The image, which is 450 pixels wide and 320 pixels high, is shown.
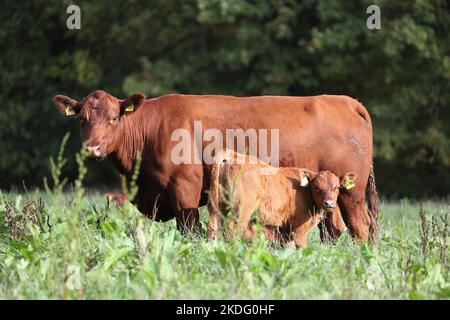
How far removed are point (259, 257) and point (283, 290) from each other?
1.47 ft

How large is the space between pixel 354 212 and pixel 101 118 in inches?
107

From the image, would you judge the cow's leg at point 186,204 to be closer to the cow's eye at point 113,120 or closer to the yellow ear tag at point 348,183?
A: the cow's eye at point 113,120

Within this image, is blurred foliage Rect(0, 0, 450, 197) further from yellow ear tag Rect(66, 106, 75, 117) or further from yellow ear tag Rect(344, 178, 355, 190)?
yellow ear tag Rect(344, 178, 355, 190)

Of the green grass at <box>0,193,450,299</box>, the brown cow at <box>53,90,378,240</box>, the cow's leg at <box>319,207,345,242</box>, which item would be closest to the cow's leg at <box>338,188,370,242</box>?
the brown cow at <box>53,90,378,240</box>

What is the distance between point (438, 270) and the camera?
6.20 m

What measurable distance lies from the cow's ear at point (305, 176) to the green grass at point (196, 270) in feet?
3.24

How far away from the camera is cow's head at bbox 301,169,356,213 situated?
7.90 metres

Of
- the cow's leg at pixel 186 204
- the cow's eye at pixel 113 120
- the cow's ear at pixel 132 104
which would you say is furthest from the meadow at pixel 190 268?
the cow's ear at pixel 132 104

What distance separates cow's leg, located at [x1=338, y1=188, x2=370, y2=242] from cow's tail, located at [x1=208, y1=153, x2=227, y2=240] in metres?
1.49

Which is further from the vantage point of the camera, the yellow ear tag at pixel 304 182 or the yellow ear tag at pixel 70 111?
the yellow ear tag at pixel 70 111

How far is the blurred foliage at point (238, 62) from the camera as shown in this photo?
1953cm

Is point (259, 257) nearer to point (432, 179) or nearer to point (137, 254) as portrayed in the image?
point (137, 254)

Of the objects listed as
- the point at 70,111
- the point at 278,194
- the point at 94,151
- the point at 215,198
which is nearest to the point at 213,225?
the point at 215,198
